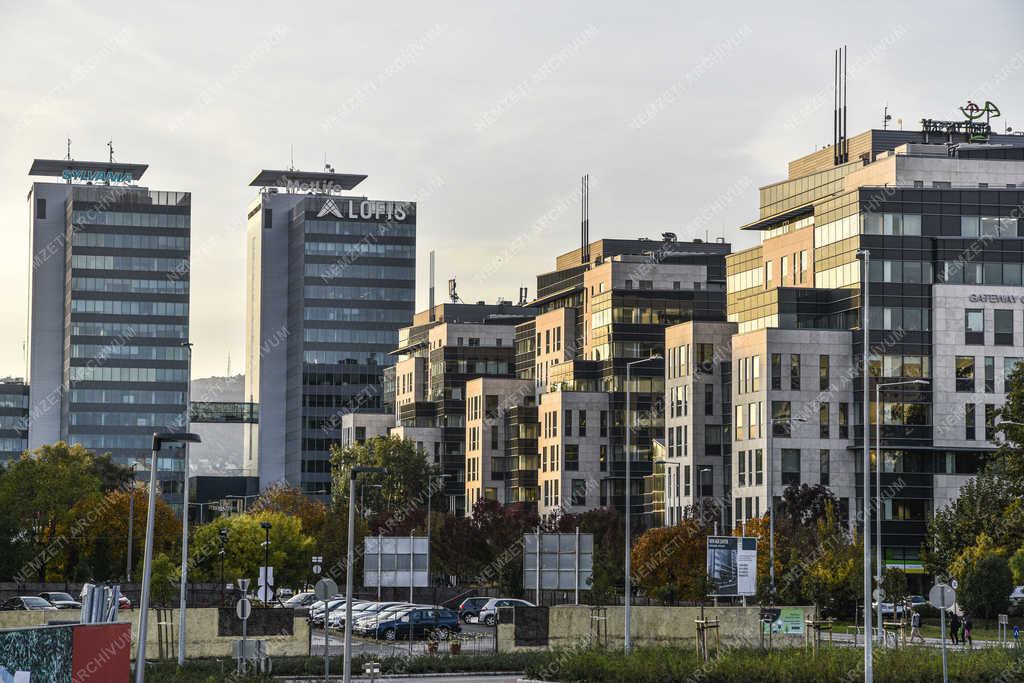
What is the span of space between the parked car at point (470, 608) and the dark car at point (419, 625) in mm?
17403

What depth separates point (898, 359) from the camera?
112625 mm

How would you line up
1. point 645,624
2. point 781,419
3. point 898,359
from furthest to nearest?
point 898,359 → point 781,419 → point 645,624

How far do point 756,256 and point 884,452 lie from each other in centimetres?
2365

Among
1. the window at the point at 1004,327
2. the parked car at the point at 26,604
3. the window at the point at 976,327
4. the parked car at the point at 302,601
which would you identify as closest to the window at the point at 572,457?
the window at the point at 976,327

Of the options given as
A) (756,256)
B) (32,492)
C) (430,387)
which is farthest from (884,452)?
(430,387)

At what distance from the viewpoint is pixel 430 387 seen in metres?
186

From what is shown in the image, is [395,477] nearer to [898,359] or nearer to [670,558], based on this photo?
[898,359]

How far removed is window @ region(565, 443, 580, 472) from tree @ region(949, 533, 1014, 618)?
59.9 metres

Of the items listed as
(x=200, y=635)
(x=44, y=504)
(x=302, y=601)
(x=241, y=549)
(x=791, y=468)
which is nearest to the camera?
(x=200, y=635)

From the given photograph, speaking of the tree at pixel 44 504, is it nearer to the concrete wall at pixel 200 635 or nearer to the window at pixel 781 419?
the window at pixel 781 419

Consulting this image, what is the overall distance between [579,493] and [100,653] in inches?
4299

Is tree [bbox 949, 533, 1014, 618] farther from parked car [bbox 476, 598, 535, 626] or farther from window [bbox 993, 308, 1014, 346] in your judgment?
window [bbox 993, 308, 1014, 346]

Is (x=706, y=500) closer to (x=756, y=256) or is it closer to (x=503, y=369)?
(x=756, y=256)

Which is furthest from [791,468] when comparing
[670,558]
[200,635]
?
[200,635]
